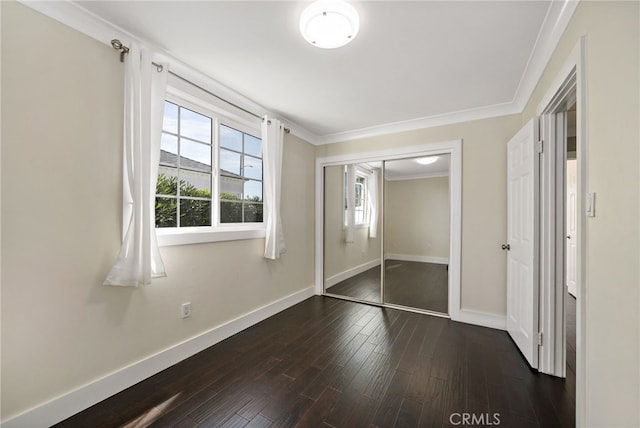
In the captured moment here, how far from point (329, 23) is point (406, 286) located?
3.54 metres

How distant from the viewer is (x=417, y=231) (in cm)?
383

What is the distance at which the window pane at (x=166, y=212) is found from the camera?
2025mm

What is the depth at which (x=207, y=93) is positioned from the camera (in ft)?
7.50

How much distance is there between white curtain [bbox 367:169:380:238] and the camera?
3779mm

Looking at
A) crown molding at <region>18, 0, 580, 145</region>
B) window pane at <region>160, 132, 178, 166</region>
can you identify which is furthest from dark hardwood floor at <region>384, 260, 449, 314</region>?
window pane at <region>160, 132, 178, 166</region>

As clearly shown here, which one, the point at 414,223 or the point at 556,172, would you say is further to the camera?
the point at 414,223

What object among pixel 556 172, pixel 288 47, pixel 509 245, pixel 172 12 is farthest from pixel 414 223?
pixel 172 12

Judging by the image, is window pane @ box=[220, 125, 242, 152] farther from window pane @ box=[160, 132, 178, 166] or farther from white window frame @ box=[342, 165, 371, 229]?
white window frame @ box=[342, 165, 371, 229]

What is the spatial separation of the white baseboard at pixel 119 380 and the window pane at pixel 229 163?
153 centimetres

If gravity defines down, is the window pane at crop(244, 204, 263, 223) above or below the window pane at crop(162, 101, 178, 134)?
below

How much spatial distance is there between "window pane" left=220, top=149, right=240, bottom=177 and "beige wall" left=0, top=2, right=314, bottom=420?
0.92 m

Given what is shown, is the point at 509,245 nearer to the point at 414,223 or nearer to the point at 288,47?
the point at 414,223

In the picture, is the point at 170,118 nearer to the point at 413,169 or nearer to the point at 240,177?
the point at 240,177

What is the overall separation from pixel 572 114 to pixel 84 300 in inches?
176
